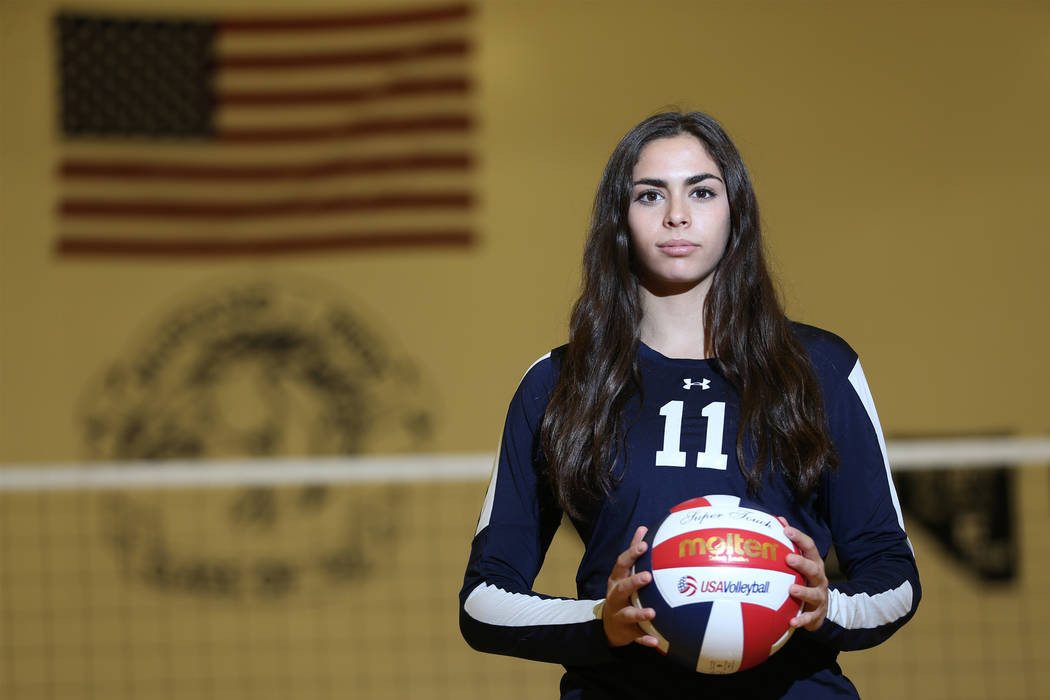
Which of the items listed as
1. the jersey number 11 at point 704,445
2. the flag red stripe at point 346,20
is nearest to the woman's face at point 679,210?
the jersey number 11 at point 704,445

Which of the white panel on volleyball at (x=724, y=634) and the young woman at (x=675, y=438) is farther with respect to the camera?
the young woman at (x=675, y=438)

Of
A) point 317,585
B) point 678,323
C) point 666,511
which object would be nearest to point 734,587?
point 666,511

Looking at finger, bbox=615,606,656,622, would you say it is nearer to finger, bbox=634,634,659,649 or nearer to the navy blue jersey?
finger, bbox=634,634,659,649

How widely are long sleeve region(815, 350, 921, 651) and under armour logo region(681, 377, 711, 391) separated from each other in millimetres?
233

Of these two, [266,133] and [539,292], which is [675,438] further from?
[266,133]

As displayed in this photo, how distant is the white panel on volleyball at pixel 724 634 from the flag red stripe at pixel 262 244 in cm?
496

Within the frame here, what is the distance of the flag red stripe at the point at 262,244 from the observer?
6629 mm

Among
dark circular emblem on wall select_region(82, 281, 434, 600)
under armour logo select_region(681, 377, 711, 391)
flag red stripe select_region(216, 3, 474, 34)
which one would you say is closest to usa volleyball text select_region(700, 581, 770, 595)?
under armour logo select_region(681, 377, 711, 391)

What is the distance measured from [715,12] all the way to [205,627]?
473 centimetres

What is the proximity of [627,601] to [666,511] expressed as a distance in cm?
23

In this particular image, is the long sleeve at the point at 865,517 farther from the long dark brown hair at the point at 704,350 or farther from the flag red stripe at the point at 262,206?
the flag red stripe at the point at 262,206

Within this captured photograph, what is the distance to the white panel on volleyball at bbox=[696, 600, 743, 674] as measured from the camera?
1.83m

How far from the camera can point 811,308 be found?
253 inches

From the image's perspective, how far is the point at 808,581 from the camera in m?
1.86
